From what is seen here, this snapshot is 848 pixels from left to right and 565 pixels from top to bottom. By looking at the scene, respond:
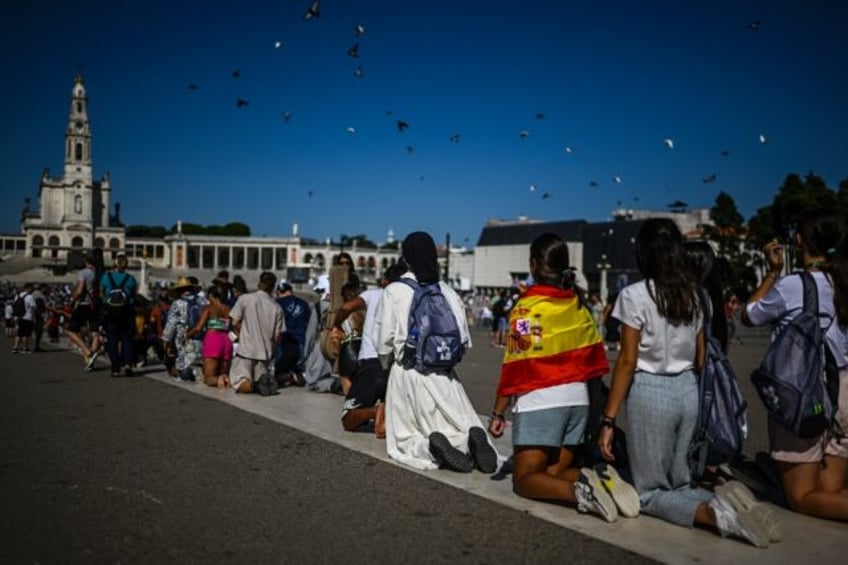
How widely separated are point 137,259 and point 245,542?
140 m

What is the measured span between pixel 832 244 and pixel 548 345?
1.75 m

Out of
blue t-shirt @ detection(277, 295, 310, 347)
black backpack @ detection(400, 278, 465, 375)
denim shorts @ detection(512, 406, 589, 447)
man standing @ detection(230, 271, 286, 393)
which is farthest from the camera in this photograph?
blue t-shirt @ detection(277, 295, 310, 347)

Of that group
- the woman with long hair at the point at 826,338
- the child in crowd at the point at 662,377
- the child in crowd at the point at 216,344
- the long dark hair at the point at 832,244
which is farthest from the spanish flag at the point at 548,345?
the child in crowd at the point at 216,344

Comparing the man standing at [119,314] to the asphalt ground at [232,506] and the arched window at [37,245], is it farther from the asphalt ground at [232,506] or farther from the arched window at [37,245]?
the arched window at [37,245]

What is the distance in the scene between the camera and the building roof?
97.5 metres

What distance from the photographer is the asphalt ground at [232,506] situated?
3779 millimetres

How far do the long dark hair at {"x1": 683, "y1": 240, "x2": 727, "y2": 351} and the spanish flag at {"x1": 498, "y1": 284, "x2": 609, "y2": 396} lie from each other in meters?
0.73

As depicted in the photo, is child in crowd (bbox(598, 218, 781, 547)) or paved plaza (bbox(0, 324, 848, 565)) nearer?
paved plaza (bbox(0, 324, 848, 565))

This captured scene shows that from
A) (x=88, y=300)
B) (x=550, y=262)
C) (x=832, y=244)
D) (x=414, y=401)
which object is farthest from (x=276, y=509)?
(x=88, y=300)

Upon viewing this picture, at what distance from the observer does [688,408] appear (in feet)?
13.8

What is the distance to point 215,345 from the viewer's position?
1083cm

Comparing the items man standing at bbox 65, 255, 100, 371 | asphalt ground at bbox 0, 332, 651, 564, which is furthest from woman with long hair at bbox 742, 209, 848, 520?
man standing at bbox 65, 255, 100, 371

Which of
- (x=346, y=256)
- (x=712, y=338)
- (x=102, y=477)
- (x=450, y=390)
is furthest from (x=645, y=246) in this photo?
(x=346, y=256)

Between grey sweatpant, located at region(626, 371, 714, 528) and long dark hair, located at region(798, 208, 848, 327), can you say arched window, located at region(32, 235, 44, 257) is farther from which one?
long dark hair, located at region(798, 208, 848, 327)
